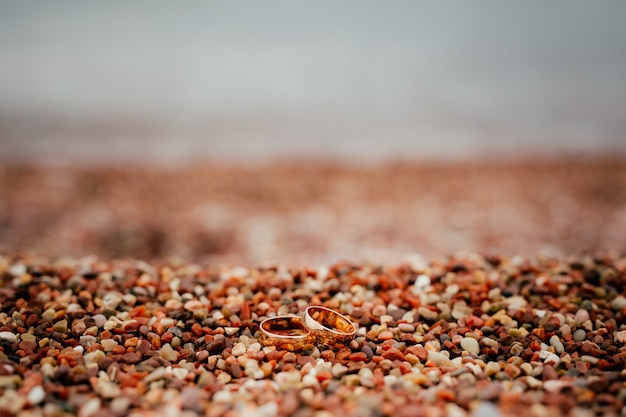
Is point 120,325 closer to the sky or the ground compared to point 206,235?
closer to the sky

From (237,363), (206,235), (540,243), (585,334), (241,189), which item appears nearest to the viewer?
(237,363)

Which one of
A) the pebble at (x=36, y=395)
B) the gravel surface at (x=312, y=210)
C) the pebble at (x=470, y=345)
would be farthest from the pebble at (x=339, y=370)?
the gravel surface at (x=312, y=210)

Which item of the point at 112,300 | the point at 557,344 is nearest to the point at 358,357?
the point at 557,344

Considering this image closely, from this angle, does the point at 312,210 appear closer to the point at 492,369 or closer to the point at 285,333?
the point at 285,333

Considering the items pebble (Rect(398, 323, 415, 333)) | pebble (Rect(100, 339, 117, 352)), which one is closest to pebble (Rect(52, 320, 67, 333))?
pebble (Rect(100, 339, 117, 352))

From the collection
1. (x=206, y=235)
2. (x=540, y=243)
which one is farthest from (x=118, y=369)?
(x=540, y=243)

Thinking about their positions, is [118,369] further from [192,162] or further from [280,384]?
[192,162]

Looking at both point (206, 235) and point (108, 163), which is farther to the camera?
point (108, 163)
